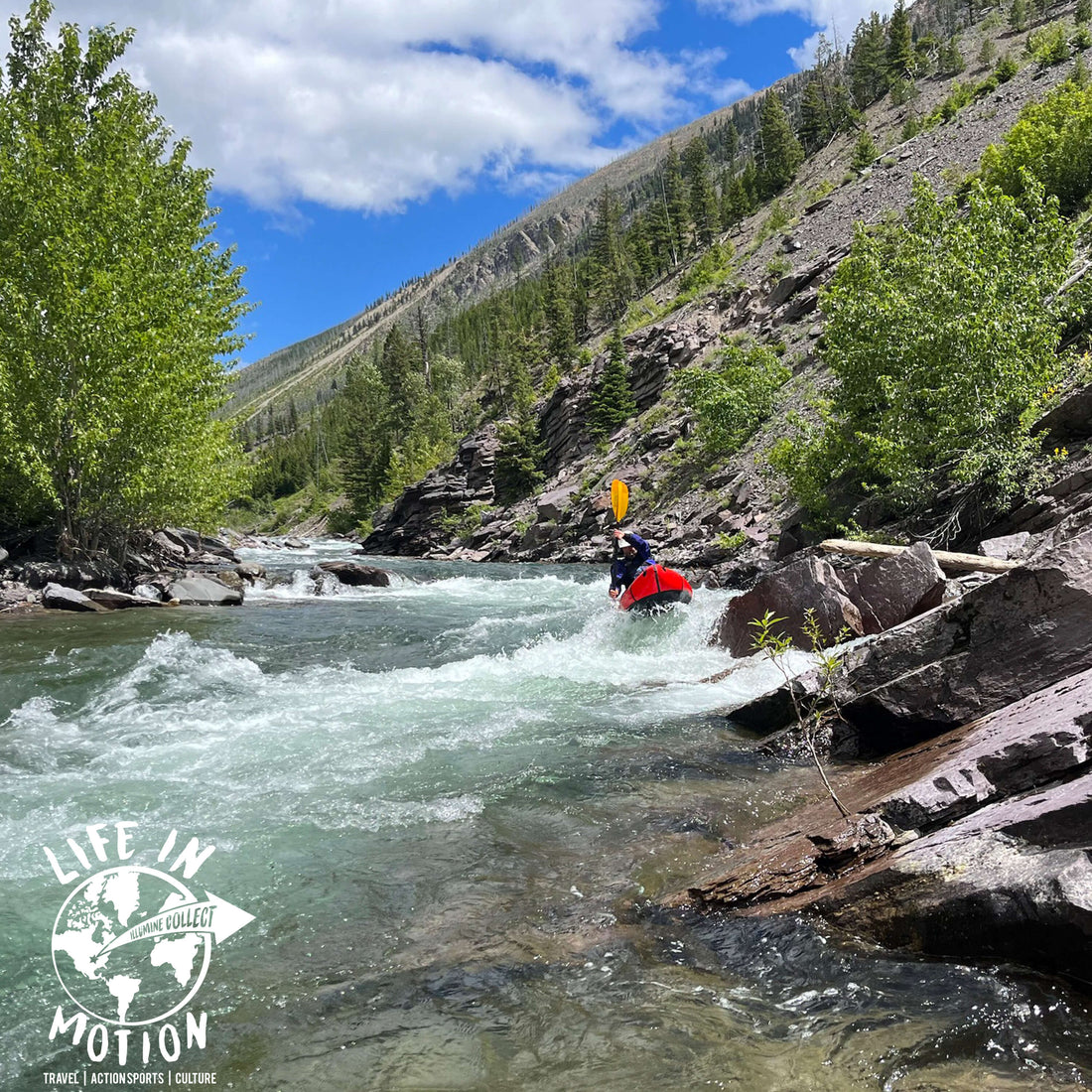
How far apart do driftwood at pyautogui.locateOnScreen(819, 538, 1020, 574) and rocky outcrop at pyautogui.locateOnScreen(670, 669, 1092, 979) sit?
4624mm

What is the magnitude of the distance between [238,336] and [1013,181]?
117 ft

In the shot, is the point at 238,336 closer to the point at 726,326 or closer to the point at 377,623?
the point at 377,623

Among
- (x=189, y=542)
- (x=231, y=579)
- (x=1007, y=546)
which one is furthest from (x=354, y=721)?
(x=189, y=542)

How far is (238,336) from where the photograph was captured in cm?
2394

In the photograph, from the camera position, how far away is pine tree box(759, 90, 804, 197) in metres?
82.4

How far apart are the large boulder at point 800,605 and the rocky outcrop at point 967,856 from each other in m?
5.13

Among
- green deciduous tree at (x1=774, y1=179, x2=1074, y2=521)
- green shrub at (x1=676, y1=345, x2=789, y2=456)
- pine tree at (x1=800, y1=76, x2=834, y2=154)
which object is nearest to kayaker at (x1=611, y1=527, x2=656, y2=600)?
green deciduous tree at (x1=774, y1=179, x2=1074, y2=521)

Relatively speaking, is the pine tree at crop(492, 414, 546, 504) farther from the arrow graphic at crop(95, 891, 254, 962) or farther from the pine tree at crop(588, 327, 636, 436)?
the arrow graphic at crop(95, 891, 254, 962)

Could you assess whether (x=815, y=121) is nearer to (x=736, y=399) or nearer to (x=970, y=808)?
(x=736, y=399)

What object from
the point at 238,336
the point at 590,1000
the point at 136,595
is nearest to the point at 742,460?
the point at 238,336

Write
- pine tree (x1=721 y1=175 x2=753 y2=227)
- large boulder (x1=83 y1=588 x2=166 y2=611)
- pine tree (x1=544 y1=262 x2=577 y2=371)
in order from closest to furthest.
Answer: large boulder (x1=83 y1=588 x2=166 y2=611) → pine tree (x1=544 y1=262 x2=577 y2=371) → pine tree (x1=721 y1=175 x2=753 y2=227)

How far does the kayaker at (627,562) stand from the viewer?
15.2 m

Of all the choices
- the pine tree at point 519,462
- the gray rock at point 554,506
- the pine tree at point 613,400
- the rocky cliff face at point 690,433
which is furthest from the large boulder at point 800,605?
the pine tree at point 519,462

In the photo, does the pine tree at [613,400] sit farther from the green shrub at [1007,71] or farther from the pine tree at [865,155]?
the green shrub at [1007,71]
